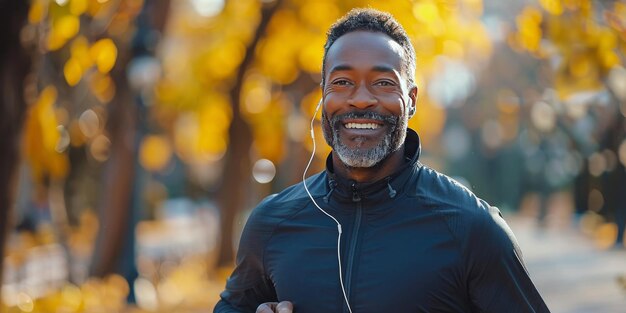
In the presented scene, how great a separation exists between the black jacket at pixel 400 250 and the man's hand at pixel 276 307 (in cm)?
4

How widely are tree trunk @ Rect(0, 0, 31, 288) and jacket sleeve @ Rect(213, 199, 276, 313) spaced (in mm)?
5564

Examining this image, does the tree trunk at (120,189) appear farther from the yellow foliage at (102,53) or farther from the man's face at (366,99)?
the man's face at (366,99)

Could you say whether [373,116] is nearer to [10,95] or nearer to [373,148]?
[373,148]

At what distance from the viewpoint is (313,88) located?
17.5 metres

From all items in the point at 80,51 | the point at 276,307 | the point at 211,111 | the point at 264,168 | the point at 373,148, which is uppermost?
the point at 80,51

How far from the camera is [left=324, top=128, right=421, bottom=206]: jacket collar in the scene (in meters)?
3.38

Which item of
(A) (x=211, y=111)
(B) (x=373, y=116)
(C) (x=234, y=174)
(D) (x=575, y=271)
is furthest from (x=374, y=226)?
(A) (x=211, y=111)

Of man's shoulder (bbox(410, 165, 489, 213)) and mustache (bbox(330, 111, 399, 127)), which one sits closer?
man's shoulder (bbox(410, 165, 489, 213))

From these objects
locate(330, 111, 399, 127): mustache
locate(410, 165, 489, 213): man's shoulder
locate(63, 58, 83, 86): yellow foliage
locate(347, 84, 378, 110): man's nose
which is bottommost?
locate(410, 165, 489, 213): man's shoulder

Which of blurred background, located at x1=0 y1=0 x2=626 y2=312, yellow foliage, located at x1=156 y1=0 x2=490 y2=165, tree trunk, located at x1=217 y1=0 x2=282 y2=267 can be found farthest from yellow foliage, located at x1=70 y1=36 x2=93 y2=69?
tree trunk, located at x1=217 y1=0 x2=282 y2=267

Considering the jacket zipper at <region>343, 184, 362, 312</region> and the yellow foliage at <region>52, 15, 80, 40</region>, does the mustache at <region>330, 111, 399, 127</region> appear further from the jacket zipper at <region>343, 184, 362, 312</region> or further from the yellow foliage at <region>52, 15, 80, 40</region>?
the yellow foliage at <region>52, 15, 80, 40</region>

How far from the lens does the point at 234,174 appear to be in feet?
68.7

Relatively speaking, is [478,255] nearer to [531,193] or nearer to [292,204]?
[292,204]

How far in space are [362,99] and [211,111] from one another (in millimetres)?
19005
